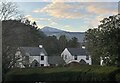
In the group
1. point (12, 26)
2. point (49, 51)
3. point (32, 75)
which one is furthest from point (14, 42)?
point (49, 51)

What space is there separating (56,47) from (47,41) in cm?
180

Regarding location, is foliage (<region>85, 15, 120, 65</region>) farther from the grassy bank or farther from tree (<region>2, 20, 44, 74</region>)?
tree (<region>2, 20, 44, 74</region>)

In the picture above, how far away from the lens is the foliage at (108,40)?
19.8m

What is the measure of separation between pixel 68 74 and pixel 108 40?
471cm

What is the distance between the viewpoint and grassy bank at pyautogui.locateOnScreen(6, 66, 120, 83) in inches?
771

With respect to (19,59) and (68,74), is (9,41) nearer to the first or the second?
(19,59)

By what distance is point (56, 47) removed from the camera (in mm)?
46219

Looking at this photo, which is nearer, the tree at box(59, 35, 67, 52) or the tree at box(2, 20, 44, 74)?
the tree at box(2, 20, 44, 74)

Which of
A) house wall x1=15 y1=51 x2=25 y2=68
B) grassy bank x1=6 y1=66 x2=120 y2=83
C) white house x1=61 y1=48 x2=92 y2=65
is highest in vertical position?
white house x1=61 y1=48 x2=92 y2=65

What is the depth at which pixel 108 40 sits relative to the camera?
66.9 feet

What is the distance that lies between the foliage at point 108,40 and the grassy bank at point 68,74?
0.86 m

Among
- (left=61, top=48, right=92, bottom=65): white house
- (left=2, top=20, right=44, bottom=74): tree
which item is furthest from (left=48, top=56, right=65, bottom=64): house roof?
(left=2, top=20, right=44, bottom=74): tree

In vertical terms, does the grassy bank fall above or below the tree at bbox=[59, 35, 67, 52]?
below

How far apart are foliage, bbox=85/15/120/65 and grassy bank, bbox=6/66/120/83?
0.86 metres
